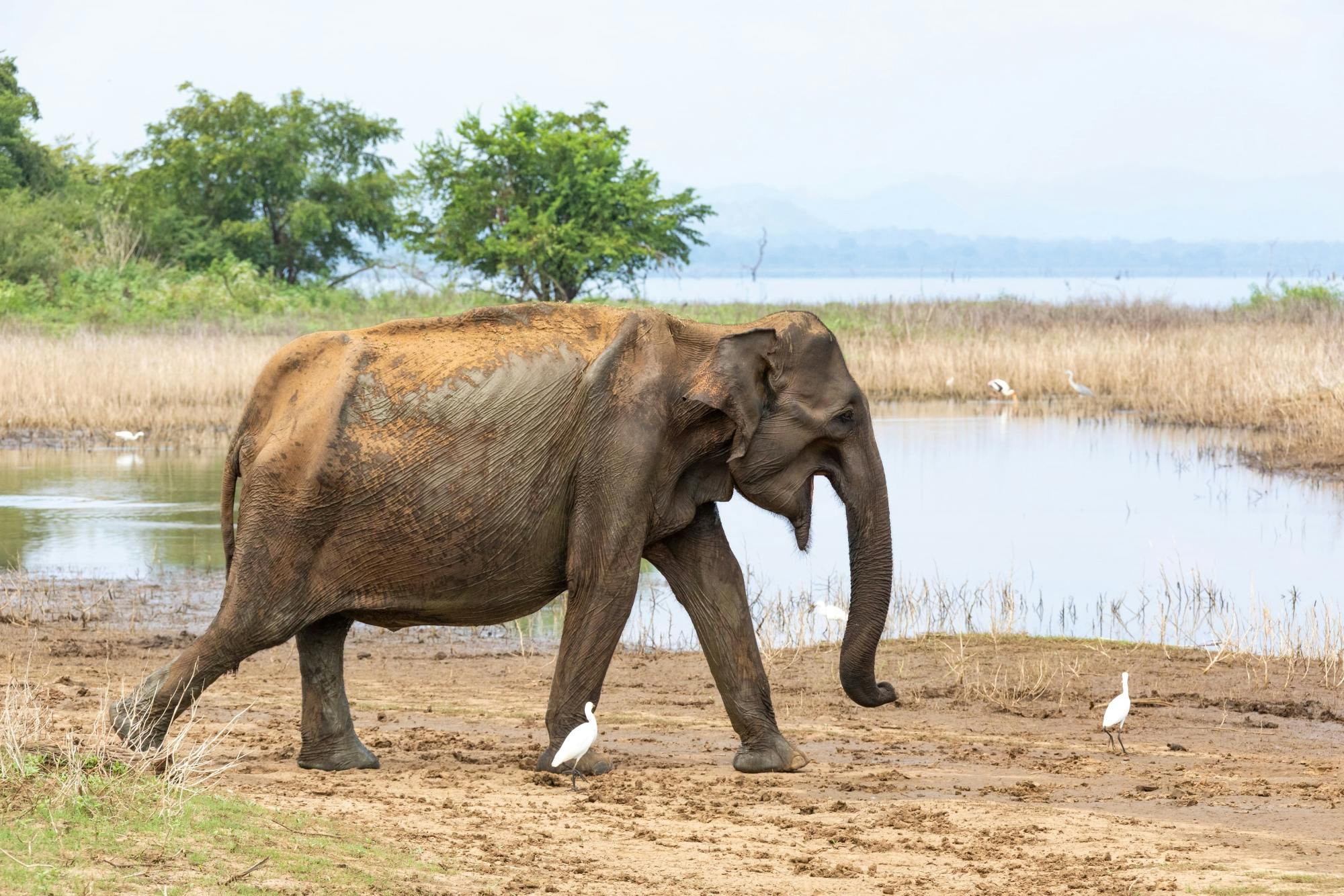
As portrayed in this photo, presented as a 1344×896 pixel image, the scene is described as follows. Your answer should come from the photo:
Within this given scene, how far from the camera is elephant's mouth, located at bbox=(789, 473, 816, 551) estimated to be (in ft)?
27.1

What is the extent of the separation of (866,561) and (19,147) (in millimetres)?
49232

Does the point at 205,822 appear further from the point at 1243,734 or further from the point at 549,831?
the point at 1243,734

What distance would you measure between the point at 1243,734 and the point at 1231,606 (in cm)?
504

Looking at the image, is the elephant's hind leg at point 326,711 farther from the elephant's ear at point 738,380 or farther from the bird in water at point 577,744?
the elephant's ear at point 738,380

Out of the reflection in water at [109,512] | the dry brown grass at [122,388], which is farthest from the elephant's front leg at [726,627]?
the dry brown grass at [122,388]

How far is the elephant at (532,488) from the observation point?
761 cm

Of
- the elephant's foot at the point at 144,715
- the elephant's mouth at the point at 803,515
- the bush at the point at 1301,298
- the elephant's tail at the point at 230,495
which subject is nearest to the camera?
the elephant's foot at the point at 144,715

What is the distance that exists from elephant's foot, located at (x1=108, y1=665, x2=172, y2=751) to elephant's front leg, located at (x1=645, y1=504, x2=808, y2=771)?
235 cm

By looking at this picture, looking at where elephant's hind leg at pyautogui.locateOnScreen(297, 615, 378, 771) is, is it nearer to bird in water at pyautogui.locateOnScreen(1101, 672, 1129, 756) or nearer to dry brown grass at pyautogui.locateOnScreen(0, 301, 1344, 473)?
bird in water at pyautogui.locateOnScreen(1101, 672, 1129, 756)

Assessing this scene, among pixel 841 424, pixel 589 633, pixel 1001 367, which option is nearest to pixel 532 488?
pixel 589 633

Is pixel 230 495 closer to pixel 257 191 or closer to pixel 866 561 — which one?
pixel 866 561

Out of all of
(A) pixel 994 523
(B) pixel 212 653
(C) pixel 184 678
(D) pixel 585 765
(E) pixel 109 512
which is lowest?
(E) pixel 109 512

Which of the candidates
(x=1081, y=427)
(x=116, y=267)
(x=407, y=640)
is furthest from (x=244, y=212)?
(x=407, y=640)

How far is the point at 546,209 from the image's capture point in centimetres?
3925
